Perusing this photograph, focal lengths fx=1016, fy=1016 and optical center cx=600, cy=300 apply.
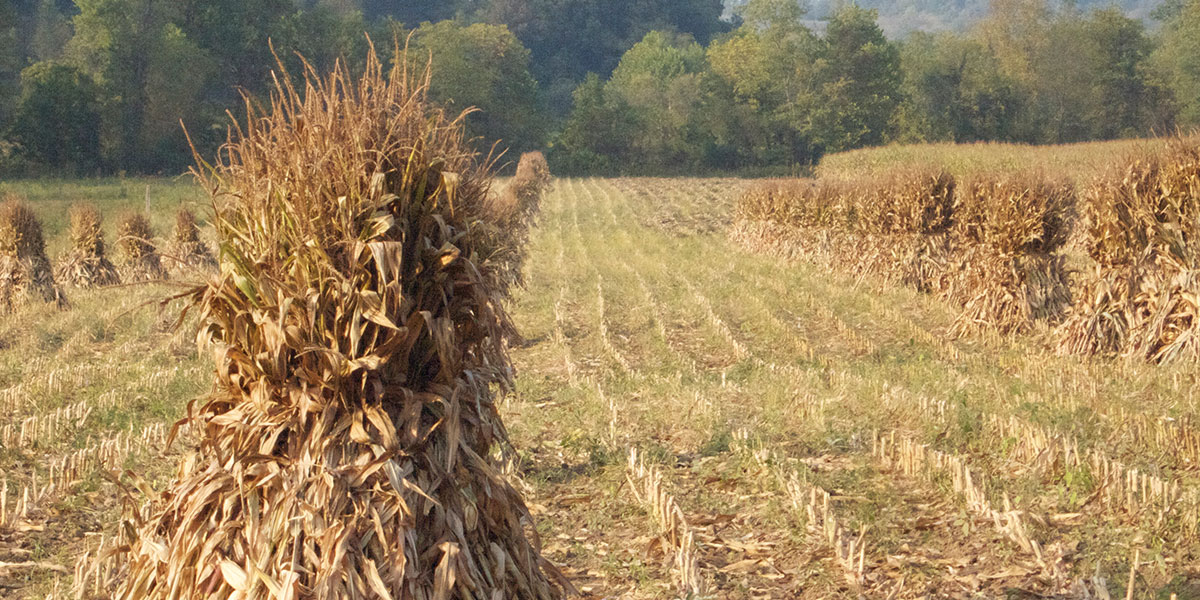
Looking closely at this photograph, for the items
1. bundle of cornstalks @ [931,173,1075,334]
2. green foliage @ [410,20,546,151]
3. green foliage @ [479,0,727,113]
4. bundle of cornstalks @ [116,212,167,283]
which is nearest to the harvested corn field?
bundle of cornstalks @ [931,173,1075,334]

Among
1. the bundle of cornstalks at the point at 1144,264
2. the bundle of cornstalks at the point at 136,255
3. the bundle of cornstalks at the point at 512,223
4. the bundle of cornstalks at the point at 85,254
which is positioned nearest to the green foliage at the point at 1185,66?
the bundle of cornstalks at the point at 512,223

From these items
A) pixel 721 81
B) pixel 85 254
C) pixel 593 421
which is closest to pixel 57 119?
pixel 85 254

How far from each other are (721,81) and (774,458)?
80040 millimetres

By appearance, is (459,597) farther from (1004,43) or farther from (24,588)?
(1004,43)

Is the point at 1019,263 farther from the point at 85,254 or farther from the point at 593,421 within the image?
the point at 85,254

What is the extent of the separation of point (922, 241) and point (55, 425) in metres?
15.9

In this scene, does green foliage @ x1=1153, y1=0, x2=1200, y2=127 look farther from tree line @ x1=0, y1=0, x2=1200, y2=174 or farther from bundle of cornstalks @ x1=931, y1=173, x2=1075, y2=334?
bundle of cornstalks @ x1=931, y1=173, x2=1075, y2=334

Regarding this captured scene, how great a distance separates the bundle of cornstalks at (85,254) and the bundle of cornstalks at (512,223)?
8606 millimetres

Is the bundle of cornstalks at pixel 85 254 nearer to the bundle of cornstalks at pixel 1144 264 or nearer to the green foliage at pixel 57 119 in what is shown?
the bundle of cornstalks at pixel 1144 264

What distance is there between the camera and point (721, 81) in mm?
85000

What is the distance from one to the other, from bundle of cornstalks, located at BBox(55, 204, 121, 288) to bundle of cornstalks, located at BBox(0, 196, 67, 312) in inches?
115

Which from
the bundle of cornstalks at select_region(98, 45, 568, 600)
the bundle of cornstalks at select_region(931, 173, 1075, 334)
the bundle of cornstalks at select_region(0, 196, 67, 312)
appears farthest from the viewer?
the bundle of cornstalks at select_region(0, 196, 67, 312)

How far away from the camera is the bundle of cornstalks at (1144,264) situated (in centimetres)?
1196

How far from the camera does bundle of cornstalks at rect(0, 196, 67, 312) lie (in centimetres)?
1836
